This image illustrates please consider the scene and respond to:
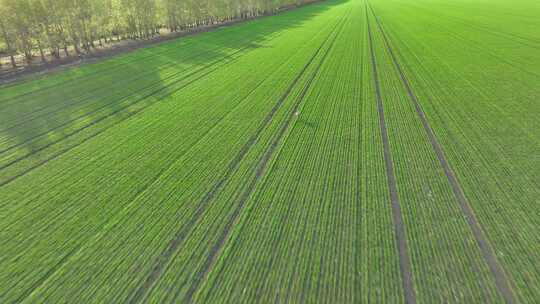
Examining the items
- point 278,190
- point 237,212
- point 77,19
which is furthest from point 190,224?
point 77,19

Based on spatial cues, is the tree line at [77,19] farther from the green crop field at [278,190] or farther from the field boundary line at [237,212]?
the field boundary line at [237,212]

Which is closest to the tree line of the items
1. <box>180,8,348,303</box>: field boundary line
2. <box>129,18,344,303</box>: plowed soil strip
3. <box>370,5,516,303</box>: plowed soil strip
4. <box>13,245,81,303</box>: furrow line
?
<box>129,18,344,303</box>: plowed soil strip

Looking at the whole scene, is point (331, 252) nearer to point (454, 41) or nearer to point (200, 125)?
point (200, 125)

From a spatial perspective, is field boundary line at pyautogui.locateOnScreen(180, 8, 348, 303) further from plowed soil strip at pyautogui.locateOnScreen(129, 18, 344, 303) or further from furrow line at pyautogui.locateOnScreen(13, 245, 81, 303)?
furrow line at pyautogui.locateOnScreen(13, 245, 81, 303)

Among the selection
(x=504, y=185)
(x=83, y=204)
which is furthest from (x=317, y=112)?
(x=83, y=204)

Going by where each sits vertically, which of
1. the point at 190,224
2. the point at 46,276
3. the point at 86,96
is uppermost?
the point at 86,96

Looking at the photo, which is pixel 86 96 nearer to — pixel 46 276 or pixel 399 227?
pixel 46 276
